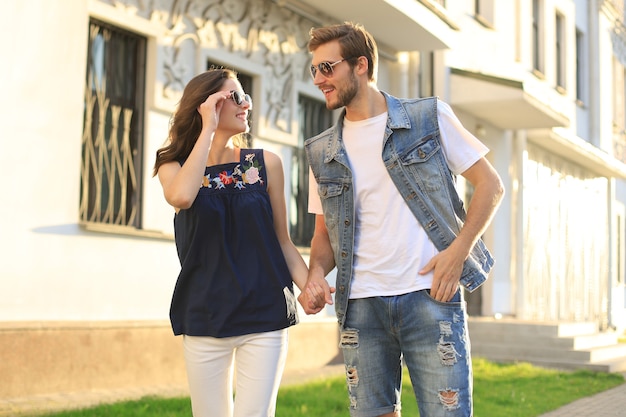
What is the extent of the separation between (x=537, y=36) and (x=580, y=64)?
3933 millimetres

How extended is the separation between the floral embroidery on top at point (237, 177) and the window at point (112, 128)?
4965 mm

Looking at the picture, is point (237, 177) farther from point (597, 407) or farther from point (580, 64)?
point (580, 64)

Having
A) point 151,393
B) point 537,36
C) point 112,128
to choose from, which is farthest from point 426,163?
point 537,36

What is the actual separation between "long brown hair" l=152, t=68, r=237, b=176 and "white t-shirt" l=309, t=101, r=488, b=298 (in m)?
0.66

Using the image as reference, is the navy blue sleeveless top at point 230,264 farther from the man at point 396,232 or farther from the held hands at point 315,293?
the man at point 396,232

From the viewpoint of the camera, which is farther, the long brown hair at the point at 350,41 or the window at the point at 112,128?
the window at the point at 112,128

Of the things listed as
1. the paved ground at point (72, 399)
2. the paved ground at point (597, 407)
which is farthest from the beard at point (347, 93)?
the paved ground at point (597, 407)

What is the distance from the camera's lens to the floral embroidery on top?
393 cm

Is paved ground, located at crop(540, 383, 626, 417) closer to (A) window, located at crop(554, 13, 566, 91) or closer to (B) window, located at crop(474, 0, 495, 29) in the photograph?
(B) window, located at crop(474, 0, 495, 29)

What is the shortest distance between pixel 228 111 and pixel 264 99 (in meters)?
7.57

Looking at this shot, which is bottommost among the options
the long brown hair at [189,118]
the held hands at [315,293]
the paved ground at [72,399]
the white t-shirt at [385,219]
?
the paved ground at [72,399]

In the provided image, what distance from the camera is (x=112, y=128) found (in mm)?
9242

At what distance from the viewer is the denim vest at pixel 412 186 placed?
12.1ft

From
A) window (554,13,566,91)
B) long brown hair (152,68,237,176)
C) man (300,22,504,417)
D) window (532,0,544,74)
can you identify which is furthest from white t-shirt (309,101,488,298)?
window (554,13,566,91)
